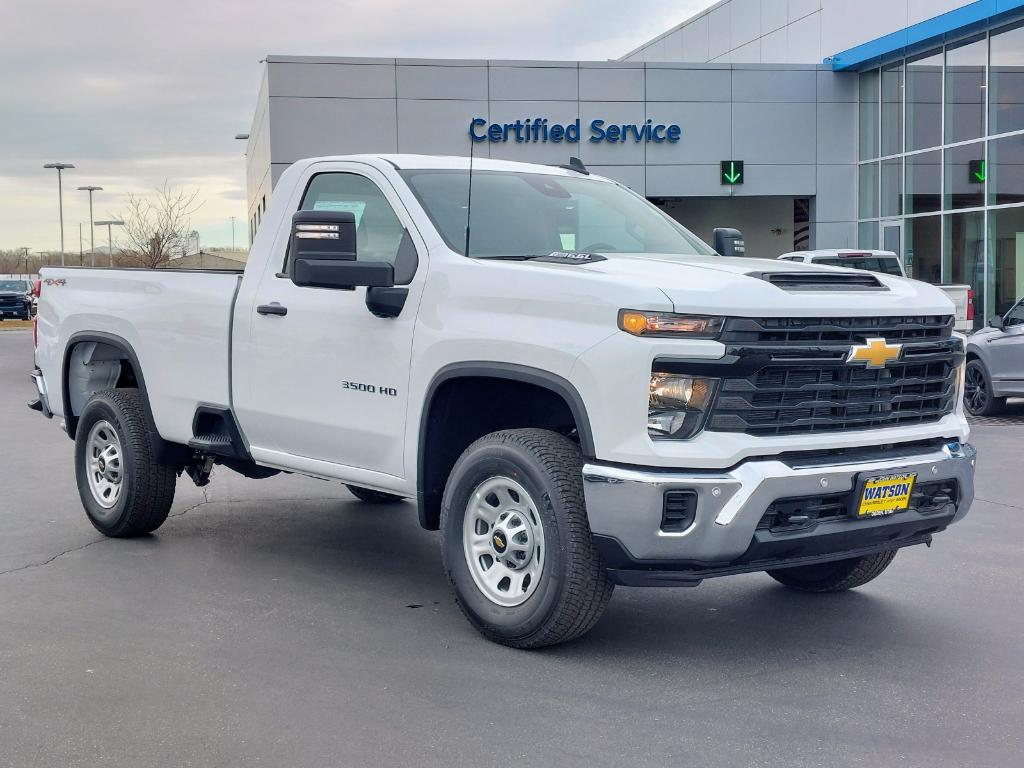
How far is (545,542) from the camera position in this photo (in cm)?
496

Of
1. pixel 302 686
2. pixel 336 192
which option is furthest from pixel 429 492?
pixel 336 192

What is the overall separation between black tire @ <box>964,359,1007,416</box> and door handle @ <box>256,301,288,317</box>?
35.0 ft

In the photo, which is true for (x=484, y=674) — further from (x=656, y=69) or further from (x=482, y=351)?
(x=656, y=69)

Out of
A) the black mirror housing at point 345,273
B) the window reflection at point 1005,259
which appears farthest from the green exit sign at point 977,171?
the black mirror housing at point 345,273

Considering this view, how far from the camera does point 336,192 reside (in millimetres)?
6426

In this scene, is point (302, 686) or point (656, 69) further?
point (656, 69)

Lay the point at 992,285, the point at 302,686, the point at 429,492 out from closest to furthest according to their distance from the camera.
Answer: the point at 302,686, the point at 429,492, the point at 992,285

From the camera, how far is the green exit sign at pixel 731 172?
3300 cm

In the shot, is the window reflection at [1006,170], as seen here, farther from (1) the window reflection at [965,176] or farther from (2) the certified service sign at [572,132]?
(2) the certified service sign at [572,132]

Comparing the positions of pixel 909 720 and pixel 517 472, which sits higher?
pixel 517 472

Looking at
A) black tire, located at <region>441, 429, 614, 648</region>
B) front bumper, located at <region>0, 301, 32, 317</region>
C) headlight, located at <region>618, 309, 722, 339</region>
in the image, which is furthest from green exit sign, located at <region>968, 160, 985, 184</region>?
front bumper, located at <region>0, 301, 32, 317</region>

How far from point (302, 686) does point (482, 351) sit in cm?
151

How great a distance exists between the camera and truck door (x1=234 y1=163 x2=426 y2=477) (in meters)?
5.71

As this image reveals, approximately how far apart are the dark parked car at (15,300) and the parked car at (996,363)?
4885 cm
